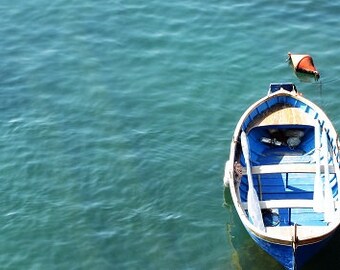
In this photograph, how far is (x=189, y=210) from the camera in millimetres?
22656

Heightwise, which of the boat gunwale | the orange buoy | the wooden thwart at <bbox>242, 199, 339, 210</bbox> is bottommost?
the wooden thwart at <bbox>242, 199, 339, 210</bbox>

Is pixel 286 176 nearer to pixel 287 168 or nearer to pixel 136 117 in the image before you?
pixel 287 168

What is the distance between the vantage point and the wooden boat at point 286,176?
18938 millimetres

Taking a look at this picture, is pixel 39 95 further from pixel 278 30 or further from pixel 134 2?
pixel 278 30

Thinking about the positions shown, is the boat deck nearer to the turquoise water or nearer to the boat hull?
the turquoise water

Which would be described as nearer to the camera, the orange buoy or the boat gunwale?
the boat gunwale

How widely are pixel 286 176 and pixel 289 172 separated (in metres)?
0.83

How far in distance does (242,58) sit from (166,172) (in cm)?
767

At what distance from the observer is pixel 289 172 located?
853 inches

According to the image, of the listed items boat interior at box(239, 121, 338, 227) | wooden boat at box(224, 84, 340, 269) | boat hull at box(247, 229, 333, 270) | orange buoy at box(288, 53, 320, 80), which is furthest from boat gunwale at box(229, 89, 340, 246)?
orange buoy at box(288, 53, 320, 80)

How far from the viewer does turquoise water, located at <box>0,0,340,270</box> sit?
21.5m

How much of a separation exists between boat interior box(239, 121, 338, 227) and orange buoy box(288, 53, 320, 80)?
14.8 feet

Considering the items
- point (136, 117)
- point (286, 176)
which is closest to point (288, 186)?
point (286, 176)

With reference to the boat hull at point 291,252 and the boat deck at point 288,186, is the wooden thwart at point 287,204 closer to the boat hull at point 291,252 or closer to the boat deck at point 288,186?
the boat deck at point 288,186
